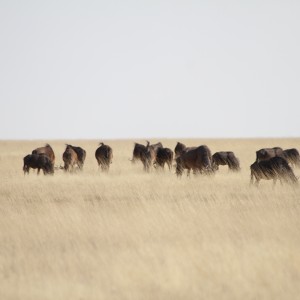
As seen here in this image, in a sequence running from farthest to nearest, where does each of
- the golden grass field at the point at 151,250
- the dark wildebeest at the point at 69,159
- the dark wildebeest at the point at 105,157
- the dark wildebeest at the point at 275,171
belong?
1. the dark wildebeest at the point at 105,157
2. the dark wildebeest at the point at 69,159
3. the dark wildebeest at the point at 275,171
4. the golden grass field at the point at 151,250

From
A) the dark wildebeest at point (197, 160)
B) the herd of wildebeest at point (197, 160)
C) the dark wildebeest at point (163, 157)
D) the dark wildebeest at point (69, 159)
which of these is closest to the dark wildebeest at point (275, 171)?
the herd of wildebeest at point (197, 160)

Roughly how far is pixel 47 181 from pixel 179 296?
14491 millimetres

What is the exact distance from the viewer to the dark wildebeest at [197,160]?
2206 cm

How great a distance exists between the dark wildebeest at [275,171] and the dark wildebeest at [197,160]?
362cm

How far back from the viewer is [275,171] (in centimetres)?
1738

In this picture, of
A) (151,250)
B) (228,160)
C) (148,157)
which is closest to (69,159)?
(148,157)

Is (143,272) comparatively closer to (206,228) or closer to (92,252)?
(92,252)

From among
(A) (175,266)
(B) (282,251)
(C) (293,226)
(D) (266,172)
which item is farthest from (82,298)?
(D) (266,172)

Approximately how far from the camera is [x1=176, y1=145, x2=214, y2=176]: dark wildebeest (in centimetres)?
2206

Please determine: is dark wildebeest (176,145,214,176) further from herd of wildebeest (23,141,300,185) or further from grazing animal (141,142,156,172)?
grazing animal (141,142,156,172)

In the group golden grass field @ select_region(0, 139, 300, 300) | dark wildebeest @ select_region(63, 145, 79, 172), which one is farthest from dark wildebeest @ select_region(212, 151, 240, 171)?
golden grass field @ select_region(0, 139, 300, 300)

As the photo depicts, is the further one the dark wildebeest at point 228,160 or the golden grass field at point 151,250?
the dark wildebeest at point 228,160

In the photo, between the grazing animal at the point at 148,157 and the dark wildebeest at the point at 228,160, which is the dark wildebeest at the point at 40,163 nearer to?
the grazing animal at the point at 148,157

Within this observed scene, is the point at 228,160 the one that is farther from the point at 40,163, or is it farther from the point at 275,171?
the point at 40,163
